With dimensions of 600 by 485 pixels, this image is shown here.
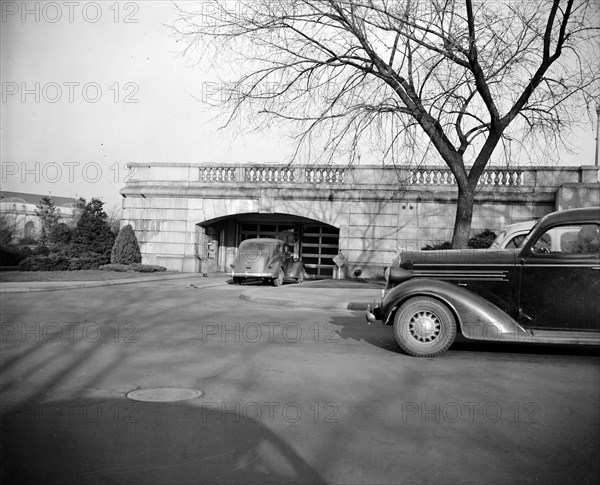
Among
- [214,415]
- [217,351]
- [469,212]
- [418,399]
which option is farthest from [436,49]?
[214,415]

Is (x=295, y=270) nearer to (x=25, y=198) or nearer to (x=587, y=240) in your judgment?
(x=587, y=240)

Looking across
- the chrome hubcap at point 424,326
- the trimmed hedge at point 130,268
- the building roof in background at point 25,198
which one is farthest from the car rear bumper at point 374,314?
the building roof in background at point 25,198

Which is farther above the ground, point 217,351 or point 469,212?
point 469,212

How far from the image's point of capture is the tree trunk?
15.8 meters

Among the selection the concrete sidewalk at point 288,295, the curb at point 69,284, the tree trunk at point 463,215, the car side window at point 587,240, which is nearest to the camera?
the car side window at point 587,240

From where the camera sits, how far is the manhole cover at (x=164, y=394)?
18.5 ft

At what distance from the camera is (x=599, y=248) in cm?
764

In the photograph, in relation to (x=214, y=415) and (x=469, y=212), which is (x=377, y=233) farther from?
(x=214, y=415)

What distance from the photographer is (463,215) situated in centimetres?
1586

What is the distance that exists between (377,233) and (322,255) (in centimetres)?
517

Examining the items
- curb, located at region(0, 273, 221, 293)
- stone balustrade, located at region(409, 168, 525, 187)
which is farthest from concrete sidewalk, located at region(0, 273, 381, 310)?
stone balustrade, located at region(409, 168, 525, 187)

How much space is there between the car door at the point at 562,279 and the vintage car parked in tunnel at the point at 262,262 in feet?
52.5

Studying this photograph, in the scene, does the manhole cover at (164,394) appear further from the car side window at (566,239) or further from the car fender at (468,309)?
the car side window at (566,239)

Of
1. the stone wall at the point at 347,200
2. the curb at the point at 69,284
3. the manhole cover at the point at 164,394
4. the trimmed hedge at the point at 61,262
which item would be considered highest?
the stone wall at the point at 347,200
